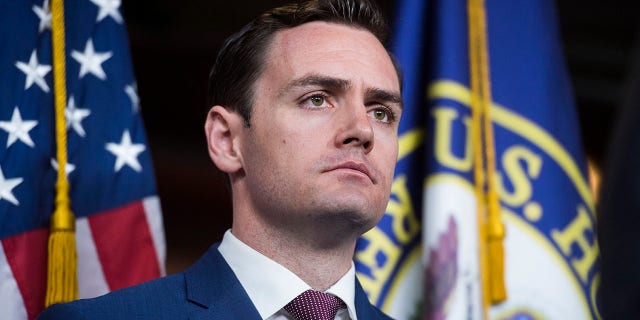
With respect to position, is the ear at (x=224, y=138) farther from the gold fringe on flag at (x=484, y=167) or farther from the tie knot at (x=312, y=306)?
the gold fringe on flag at (x=484, y=167)

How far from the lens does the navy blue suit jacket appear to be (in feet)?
5.41

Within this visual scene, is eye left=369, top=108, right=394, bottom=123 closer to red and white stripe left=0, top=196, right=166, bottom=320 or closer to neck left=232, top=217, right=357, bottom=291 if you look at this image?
neck left=232, top=217, right=357, bottom=291

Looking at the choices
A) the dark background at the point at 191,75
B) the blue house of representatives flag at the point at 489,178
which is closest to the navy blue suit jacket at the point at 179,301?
the blue house of representatives flag at the point at 489,178

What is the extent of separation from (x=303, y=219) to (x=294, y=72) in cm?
29

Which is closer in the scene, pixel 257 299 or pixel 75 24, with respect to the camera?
pixel 257 299

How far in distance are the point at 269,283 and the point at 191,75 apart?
263 centimetres

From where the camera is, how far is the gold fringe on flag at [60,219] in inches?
74.5

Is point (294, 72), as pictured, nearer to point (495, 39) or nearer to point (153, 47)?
point (495, 39)

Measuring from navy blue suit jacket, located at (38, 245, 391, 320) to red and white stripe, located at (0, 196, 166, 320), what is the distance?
263mm

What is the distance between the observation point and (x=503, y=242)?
8.02ft

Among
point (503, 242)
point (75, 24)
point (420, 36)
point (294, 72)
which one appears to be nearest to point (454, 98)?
point (420, 36)

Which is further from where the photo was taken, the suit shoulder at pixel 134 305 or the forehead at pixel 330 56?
the forehead at pixel 330 56

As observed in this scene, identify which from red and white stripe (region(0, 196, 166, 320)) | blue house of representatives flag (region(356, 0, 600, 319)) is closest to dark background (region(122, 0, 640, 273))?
blue house of representatives flag (region(356, 0, 600, 319))

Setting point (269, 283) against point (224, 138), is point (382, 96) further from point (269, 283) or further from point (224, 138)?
point (269, 283)
